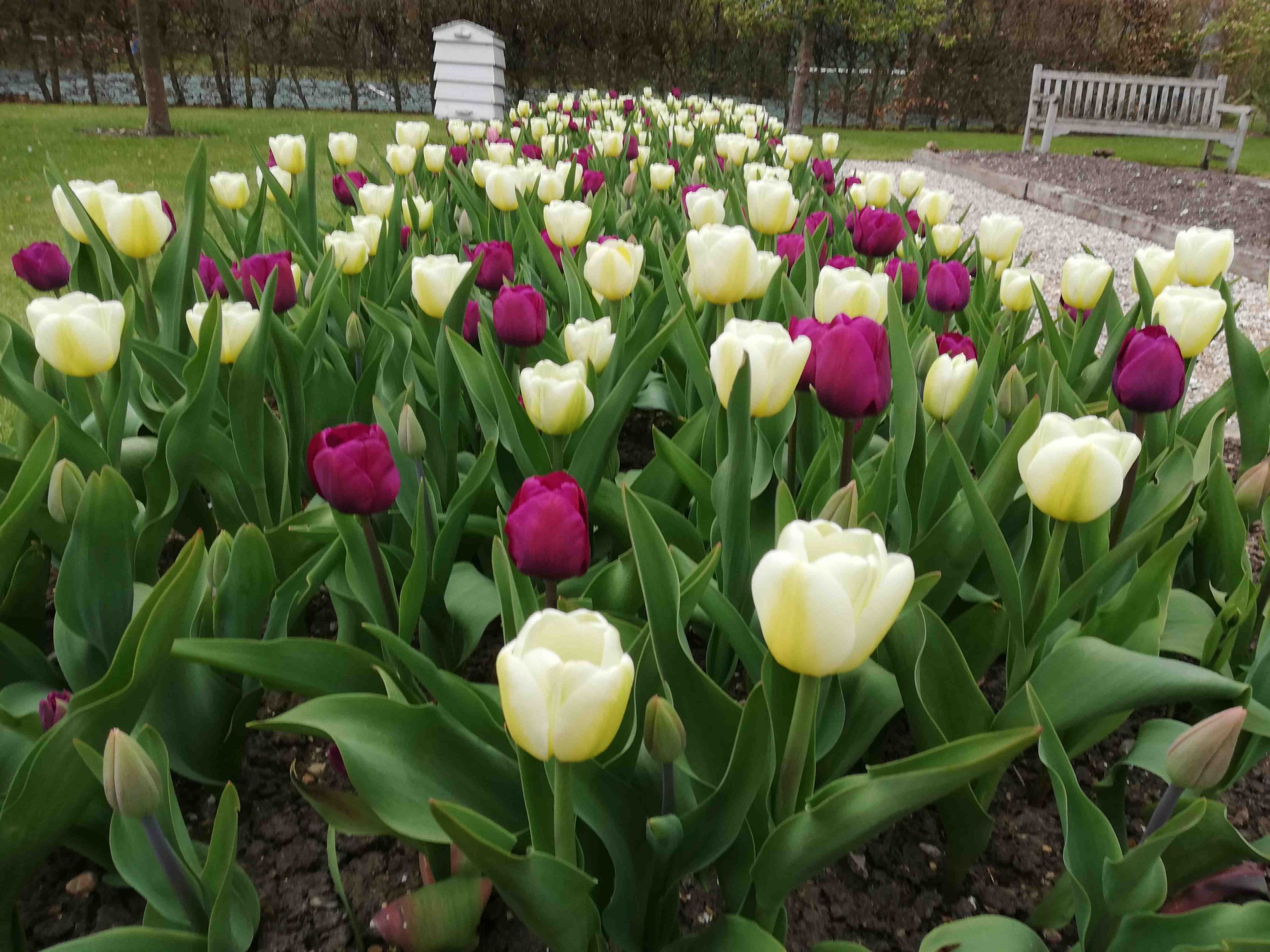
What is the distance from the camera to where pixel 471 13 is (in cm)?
1638

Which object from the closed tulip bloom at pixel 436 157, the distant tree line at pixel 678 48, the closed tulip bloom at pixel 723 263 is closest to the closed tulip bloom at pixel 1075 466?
the closed tulip bloom at pixel 723 263

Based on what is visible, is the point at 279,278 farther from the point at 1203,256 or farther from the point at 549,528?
the point at 1203,256

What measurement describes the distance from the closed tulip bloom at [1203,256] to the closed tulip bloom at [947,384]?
68 centimetres

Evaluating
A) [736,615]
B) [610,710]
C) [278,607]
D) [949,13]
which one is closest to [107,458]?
[278,607]

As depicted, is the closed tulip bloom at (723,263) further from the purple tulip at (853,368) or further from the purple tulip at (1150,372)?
the purple tulip at (1150,372)

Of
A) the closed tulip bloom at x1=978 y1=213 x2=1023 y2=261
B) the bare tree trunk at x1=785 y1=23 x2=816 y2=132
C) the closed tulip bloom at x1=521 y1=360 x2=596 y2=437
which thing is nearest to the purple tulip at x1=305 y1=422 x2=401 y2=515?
the closed tulip bloom at x1=521 y1=360 x2=596 y2=437

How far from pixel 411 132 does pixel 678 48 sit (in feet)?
48.4

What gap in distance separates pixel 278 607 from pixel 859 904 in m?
0.83

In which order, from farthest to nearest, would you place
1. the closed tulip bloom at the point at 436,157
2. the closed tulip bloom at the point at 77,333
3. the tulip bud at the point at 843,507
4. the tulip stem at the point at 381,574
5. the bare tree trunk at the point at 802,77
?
the bare tree trunk at the point at 802,77 < the closed tulip bloom at the point at 436,157 < the closed tulip bloom at the point at 77,333 < the tulip stem at the point at 381,574 < the tulip bud at the point at 843,507

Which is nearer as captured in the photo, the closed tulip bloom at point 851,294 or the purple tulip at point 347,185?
the closed tulip bloom at point 851,294

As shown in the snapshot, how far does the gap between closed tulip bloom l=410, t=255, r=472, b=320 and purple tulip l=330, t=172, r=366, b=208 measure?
1538 mm

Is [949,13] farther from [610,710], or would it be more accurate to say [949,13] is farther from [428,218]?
[610,710]

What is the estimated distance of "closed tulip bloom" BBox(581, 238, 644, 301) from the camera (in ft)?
5.83

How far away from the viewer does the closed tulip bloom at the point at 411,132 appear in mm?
3910
